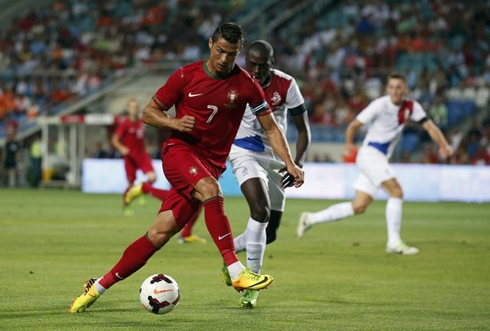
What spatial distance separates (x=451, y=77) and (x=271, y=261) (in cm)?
2085

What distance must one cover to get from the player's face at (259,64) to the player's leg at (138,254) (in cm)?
219

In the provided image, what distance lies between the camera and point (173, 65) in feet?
120

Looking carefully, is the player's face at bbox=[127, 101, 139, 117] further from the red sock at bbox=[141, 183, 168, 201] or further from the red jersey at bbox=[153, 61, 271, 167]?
the red jersey at bbox=[153, 61, 271, 167]

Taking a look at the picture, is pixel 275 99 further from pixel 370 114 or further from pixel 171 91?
pixel 370 114

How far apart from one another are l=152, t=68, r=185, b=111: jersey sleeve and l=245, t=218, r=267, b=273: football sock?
1.57 metres

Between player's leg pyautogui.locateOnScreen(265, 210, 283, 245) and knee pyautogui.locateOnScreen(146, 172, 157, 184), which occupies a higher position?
player's leg pyautogui.locateOnScreen(265, 210, 283, 245)

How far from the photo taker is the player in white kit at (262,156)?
8.75 meters

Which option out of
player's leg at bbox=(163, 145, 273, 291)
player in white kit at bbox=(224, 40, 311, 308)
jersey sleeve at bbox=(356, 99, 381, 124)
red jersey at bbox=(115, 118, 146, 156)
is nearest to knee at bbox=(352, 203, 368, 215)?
jersey sleeve at bbox=(356, 99, 381, 124)

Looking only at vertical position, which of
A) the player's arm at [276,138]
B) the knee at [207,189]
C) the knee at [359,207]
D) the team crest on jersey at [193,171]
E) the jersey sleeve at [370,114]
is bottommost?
the knee at [359,207]

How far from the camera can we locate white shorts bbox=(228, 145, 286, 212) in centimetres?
918

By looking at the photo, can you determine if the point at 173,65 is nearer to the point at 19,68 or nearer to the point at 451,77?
the point at 19,68

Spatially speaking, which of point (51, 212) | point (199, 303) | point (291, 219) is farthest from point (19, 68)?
point (199, 303)

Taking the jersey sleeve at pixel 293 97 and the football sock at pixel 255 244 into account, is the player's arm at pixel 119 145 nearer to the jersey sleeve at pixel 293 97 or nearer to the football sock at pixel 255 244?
the jersey sleeve at pixel 293 97

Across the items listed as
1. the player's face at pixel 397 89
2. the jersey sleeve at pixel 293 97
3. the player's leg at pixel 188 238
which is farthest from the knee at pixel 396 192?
the jersey sleeve at pixel 293 97
